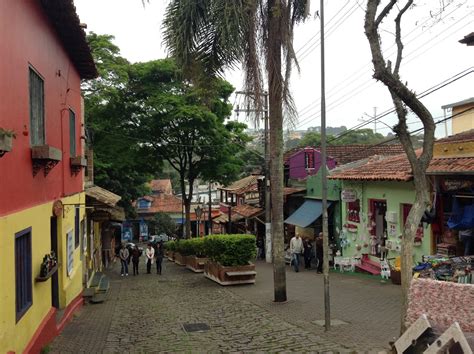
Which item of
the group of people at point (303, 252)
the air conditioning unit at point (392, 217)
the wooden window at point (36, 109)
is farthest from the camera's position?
the group of people at point (303, 252)

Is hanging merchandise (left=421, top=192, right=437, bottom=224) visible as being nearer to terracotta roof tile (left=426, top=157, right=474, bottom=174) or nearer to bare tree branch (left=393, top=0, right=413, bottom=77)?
terracotta roof tile (left=426, top=157, right=474, bottom=174)

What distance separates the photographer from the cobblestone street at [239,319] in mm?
8492

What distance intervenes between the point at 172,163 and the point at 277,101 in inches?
608

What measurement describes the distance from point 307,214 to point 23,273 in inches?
631

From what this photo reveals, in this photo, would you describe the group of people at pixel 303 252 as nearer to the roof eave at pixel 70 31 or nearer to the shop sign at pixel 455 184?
the shop sign at pixel 455 184

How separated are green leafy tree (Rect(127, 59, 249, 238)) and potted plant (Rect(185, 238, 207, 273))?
4.64 metres

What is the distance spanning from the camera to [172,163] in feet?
87.7

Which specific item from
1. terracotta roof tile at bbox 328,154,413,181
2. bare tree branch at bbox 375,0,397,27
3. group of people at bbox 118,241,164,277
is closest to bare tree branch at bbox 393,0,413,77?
bare tree branch at bbox 375,0,397,27

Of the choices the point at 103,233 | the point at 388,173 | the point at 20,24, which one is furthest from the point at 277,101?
the point at 103,233

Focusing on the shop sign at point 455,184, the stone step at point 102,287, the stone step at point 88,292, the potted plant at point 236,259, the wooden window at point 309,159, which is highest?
the wooden window at point 309,159

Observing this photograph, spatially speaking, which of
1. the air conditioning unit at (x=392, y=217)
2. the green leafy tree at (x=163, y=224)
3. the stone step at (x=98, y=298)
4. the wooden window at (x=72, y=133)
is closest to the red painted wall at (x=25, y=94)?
the wooden window at (x=72, y=133)

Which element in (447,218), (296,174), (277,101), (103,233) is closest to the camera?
(277,101)

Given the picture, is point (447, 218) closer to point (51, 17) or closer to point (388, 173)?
point (388, 173)

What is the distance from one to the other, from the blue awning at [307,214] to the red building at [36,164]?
1119 cm
